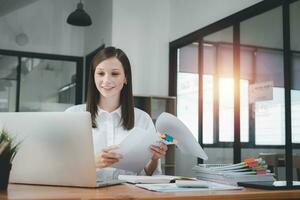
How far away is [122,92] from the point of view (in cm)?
235

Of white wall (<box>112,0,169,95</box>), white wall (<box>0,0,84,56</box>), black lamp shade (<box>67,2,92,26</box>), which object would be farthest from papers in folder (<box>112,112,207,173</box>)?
white wall (<box>0,0,84,56</box>)

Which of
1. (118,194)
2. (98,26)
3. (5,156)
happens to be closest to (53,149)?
(5,156)

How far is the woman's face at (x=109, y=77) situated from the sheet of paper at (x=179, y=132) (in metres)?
0.40

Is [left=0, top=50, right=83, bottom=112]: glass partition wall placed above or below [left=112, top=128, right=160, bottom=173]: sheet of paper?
above

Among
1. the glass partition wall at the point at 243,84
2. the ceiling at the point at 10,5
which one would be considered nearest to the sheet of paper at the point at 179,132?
the glass partition wall at the point at 243,84

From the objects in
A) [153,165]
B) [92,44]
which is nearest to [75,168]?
[153,165]

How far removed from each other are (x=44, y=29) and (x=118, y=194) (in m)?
5.42

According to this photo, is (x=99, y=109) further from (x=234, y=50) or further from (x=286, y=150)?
(x=234, y=50)

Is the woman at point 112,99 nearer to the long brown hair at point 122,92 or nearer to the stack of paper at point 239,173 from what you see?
the long brown hair at point 122,92

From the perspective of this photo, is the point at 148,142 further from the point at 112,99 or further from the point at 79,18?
the point at 79,18

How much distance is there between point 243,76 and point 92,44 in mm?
2671

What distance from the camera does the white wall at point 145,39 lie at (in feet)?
18.2

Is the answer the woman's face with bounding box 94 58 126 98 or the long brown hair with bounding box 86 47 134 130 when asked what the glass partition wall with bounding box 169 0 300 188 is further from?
the woman's face with bounding box 94 58 126 98

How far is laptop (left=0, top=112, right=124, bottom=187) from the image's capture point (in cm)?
152
